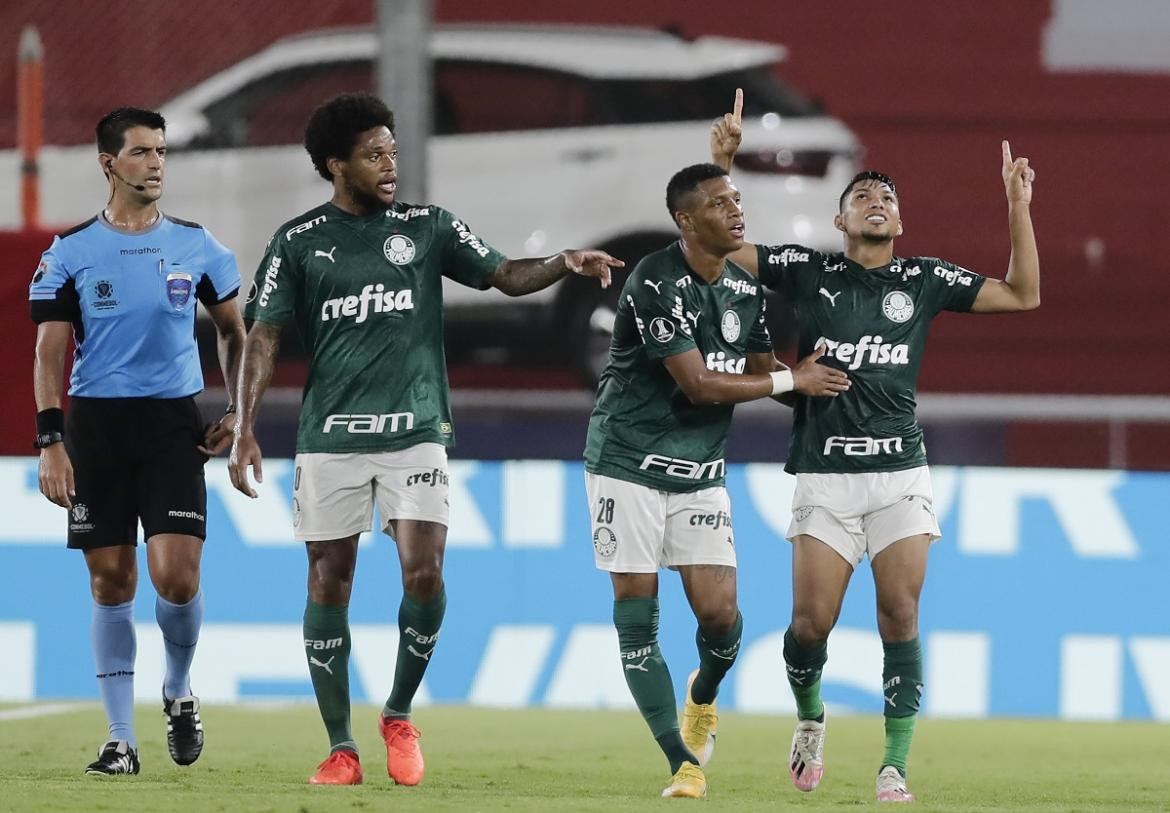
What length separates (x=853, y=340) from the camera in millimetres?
5941

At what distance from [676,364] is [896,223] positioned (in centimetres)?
91

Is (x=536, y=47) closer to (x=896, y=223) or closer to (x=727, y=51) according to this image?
(x=727, y=51)

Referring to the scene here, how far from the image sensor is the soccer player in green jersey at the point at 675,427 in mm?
5730

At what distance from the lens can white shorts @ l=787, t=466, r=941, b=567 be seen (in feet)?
19.4

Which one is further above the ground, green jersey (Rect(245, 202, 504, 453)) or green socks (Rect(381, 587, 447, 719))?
green jersey (Rect(245, 202, 504, 453))

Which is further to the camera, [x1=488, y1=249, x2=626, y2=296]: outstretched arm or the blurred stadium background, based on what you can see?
the blurred stadium background

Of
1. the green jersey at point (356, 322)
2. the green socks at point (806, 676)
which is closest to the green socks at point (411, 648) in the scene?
the green jersey at point (356, 322)

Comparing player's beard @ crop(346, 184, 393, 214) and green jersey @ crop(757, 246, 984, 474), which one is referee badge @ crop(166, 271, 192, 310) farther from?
green jersey @ crop(757, 246, 984, 474)

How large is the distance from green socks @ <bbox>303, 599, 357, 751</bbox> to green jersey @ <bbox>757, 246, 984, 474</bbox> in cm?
154

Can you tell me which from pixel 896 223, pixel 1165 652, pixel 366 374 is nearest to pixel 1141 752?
pixel 1165 652

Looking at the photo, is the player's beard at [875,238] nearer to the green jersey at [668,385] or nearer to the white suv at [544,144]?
the green jersey at [668,385]

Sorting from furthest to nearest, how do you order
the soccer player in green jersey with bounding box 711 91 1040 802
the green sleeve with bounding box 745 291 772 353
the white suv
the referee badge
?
the white suv, the referee badge, the green sleeve with bounding box 745 291 772 353, the soccer player in green jersey with bounding box 711 91 1040 802

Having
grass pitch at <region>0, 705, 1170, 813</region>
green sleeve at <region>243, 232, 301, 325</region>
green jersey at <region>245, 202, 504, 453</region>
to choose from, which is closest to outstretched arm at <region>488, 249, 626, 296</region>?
green jersey at <region>245, 202, 504, 453</region>

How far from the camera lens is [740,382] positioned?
568 cm
